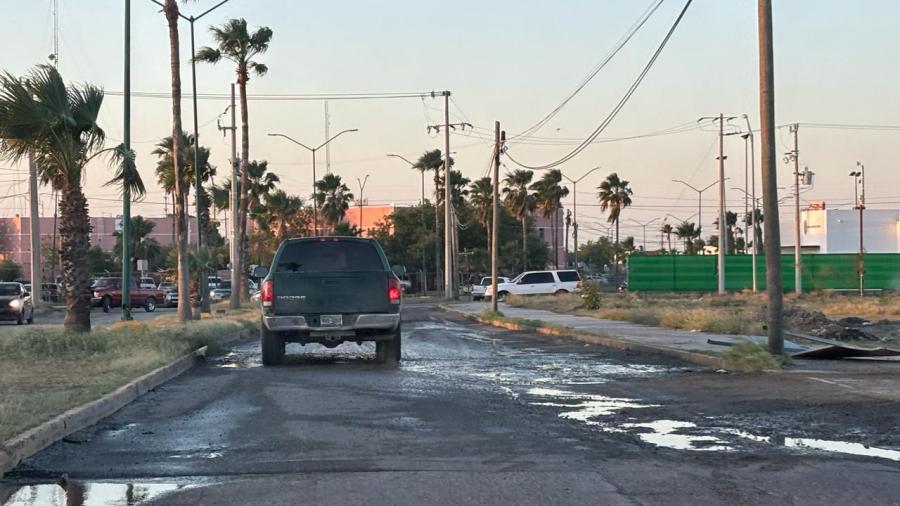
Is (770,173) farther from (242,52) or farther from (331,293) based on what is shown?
(242,52)

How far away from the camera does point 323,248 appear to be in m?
16.2

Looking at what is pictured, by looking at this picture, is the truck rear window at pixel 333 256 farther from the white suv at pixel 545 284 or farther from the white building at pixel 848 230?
the white building at pixel 848 230

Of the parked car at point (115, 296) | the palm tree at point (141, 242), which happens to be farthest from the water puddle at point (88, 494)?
the palm tree at point (141, 242)

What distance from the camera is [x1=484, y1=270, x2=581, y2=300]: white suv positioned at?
56375 millimetres

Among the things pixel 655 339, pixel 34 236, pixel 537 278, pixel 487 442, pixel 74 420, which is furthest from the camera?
pixel 537 278

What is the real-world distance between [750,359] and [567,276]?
140 feet

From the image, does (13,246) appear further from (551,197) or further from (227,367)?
(227,367)

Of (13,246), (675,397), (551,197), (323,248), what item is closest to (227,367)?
(323,248)

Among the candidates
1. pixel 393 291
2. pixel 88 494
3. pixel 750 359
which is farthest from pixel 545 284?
pixel 88 494

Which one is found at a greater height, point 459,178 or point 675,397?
point 459,178

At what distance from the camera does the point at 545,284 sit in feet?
186

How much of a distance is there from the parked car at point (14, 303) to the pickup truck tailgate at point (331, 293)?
71.6 ft

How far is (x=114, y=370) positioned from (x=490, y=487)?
7922mm

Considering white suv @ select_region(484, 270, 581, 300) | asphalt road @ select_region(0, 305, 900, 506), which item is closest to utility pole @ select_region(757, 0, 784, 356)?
asphalt road @ select_region(0, 305, 900, 506)
